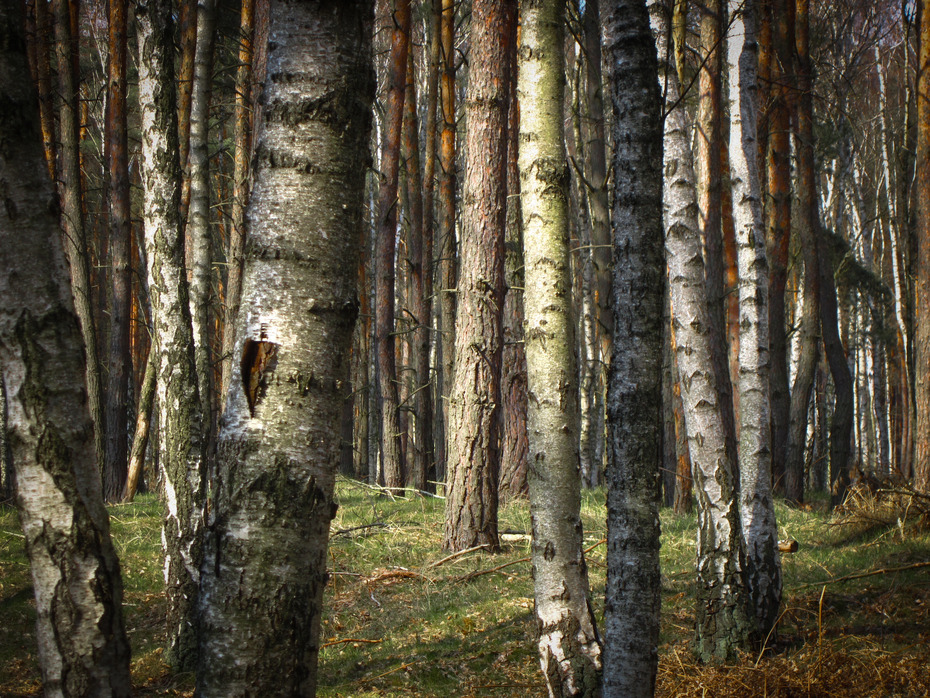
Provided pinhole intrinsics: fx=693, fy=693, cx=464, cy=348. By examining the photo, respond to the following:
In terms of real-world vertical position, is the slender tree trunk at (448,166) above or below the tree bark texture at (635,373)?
above

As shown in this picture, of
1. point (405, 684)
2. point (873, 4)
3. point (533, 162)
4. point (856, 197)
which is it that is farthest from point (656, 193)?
point (856, 197)

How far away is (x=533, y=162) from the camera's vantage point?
13.0 feet

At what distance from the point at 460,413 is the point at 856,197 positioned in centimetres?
1894

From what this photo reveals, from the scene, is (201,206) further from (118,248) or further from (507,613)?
(118,248)

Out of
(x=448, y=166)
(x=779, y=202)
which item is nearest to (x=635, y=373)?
(x=779, y=202)

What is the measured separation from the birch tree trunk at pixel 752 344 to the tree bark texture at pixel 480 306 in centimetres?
284

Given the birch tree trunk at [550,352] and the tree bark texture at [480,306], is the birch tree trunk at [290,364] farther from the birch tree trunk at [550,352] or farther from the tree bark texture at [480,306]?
the tree bark texture at [480,306]

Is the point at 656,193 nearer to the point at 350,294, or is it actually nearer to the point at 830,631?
the point at 350,294

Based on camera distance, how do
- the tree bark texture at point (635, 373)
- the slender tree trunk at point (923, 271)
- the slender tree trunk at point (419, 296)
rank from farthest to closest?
the slender tree trunk at point (419, 296) → the slender tree trunk at point (923, 271) → the tree bark texture at point (635, 373)

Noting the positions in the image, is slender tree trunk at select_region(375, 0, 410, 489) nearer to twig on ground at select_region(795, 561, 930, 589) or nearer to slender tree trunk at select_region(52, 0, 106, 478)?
slender tree trunk at select_region(52, 0, 106, 478)

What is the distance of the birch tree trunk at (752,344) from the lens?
4.25 m

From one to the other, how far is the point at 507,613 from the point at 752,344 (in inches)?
109

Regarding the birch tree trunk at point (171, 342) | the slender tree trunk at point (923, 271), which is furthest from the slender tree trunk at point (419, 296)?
the slender tree trunk at point (923, 271)

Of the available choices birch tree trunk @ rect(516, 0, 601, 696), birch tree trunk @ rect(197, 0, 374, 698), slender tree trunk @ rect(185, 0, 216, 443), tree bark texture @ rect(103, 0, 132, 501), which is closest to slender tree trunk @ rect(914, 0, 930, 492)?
birch tree trunk @ rect(516, 0, 601, 696)
